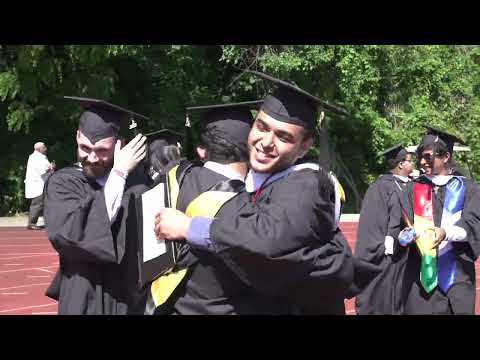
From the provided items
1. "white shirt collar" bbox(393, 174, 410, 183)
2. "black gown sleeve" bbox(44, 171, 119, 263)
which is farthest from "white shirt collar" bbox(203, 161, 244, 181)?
"white shirt collar" bbox(393, 174, 410, 183)

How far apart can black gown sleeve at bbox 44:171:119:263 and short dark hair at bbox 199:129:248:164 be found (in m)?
0.65

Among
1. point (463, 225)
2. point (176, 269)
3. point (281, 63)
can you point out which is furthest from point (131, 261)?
point (281, 63)

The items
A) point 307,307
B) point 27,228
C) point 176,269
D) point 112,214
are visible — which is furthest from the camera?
point 27,228

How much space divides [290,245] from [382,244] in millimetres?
4408

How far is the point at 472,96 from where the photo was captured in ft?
82.6

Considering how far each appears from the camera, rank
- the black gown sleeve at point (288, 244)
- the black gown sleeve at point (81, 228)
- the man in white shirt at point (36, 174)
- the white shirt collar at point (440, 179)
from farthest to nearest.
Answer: the man in white shirt at point (36, 174) < the white shirt collar at point (440, 179) < the black gown sleeve at point (81, 228) < the black gown sleeve at point (288, 244)

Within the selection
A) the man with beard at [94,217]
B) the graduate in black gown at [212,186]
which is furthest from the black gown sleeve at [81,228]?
the graduate in black gown at [212,186]

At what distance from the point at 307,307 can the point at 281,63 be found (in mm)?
17026

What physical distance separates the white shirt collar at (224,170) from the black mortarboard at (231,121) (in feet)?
0.45

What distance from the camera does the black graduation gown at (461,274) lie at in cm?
544

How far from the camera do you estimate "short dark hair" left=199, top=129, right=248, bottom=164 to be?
10.6 ft

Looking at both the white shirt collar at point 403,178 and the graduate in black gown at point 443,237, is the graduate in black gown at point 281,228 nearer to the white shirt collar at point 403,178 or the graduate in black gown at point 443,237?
the graduate in black gown at point 443,237
